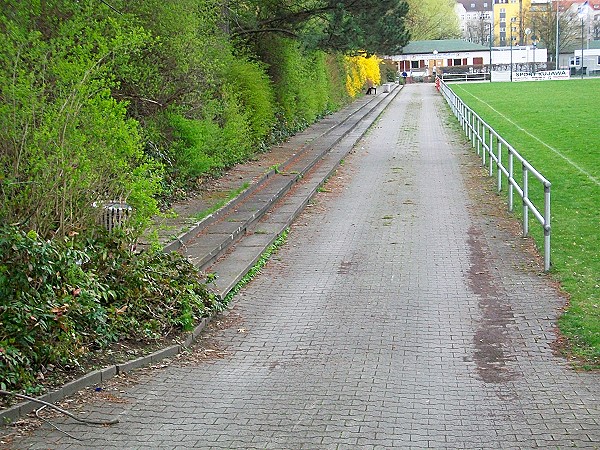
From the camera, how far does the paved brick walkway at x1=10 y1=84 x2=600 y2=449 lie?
6.50 m

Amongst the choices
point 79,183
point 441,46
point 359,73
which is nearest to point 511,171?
point 79,183

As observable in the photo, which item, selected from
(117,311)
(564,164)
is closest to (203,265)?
(117,311)

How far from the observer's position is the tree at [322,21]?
941 inches

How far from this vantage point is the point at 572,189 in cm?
1811

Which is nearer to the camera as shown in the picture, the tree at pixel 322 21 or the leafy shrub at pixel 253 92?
the leafy shrub at pixel 253 92

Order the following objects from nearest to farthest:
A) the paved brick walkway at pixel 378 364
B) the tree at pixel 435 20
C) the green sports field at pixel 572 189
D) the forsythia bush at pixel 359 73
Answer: the paved brick walkway at pixel 378 364, the green sports field at pixel 572 189, the forsythia bush at pixel 359 73, the tree at pixel 435 20

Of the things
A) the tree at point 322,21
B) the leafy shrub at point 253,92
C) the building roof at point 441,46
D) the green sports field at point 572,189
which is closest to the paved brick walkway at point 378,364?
the green sports field at point 572,189

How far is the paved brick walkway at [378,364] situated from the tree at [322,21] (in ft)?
33.7

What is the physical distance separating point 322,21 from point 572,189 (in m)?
10.2

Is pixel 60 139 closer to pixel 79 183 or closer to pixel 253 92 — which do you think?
pixel 79 183

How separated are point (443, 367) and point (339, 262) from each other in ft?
15.2

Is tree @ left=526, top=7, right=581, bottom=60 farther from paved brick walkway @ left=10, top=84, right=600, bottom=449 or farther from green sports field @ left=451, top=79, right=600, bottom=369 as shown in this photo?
paved brick walkway @ left=10, top=84, right=600, bottom=449

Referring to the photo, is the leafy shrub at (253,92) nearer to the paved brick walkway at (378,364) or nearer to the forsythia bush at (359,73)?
the paved brick walkway at (378,364)

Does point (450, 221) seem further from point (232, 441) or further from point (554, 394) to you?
point (232, 441)
